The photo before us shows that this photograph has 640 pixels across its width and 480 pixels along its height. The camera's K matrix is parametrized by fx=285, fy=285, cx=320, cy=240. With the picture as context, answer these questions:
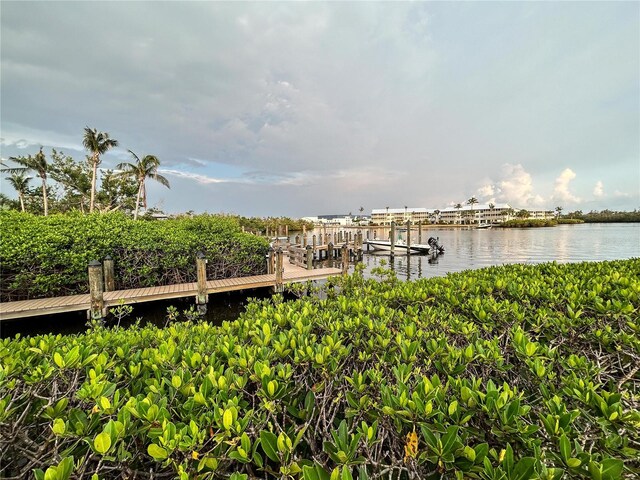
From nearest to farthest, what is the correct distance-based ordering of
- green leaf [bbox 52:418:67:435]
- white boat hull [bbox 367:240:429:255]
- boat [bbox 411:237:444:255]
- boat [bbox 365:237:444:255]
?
green leaf [bbox 52:418:67:435]
boat [bbox 411:237:444:255]
boat [bbox 365:237:444:255]
white boat hull [bbox 367:240:429:255]

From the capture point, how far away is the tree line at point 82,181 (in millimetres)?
31688

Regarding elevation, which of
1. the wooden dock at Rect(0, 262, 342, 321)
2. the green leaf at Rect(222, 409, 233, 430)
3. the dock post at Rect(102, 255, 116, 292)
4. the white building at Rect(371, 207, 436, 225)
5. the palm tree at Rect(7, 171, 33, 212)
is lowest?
the wooden dock at Rect(0, 262, 342, 321)

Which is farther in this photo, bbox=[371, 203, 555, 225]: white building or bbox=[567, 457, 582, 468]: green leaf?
bbox=[371, 203, 555, 225]: white building

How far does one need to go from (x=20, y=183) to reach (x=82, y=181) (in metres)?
9.90

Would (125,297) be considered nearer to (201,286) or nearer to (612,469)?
(201,286)

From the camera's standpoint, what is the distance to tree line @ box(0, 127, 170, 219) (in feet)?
104

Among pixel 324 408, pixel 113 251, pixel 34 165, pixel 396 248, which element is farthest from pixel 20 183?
pixel 324 408

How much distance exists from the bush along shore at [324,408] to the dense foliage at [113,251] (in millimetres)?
8623

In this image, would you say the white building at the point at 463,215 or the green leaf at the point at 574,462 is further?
the white building at the point at 463,215

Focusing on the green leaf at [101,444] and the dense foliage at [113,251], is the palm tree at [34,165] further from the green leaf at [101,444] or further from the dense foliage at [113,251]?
the green leaf at [101,444]

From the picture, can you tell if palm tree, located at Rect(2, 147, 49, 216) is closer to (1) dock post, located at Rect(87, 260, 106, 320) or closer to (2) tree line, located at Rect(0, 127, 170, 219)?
(2) tree line, located at Rect(0, 127, 170, 219)

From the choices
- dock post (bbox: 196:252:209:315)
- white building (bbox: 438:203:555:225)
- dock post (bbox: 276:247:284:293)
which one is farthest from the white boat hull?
white building (bbox: 438:203:555:225)

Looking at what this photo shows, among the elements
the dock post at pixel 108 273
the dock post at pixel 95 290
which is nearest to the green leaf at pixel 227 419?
the dock post at pixel 95 290

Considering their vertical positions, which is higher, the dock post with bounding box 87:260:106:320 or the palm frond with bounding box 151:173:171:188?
the palm frond with bounding box 151:173:171:188
